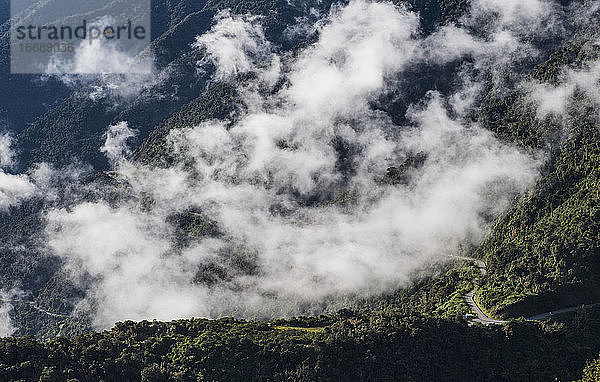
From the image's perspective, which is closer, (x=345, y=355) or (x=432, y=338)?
(x=345, y=355)

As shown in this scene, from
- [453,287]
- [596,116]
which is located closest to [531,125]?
[596,116]

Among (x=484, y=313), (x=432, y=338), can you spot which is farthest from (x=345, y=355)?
(x=484, y=313)

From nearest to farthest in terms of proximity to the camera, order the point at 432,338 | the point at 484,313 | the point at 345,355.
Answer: the point at 345,355 → the point at 432,338 → the point at 484,313

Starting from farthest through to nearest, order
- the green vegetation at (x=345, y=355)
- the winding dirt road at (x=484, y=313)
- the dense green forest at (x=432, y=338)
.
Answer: the winding dirt road at (x=484, y=313)
the dense green forest at (x=432, y=338)
the green vegetation at (x=345, y=355)

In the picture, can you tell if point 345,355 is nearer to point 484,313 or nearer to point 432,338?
point 432,338

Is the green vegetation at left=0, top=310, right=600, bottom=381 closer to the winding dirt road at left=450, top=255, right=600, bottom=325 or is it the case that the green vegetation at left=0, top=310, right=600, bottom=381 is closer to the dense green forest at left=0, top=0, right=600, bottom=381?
the dense green forest at left=0, top=0, right=600, bottom=381

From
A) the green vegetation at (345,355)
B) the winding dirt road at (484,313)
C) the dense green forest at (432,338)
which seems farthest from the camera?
the winding dirt road at (484,313)

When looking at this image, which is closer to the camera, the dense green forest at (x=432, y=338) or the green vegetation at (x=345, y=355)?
the green vegetation at (x=345, y=355)

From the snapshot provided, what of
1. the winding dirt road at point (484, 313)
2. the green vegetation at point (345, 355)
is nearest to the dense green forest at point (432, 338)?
the green vegetation at point (345, 355)

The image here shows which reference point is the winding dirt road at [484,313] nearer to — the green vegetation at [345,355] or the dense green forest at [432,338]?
the dense green forest at [432,338]

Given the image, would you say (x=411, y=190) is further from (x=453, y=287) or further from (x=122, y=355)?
(x=122, y=355)

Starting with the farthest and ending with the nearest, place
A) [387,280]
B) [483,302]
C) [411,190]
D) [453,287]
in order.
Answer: [411,190]
[387,280]
[453,287]
[483,302]
